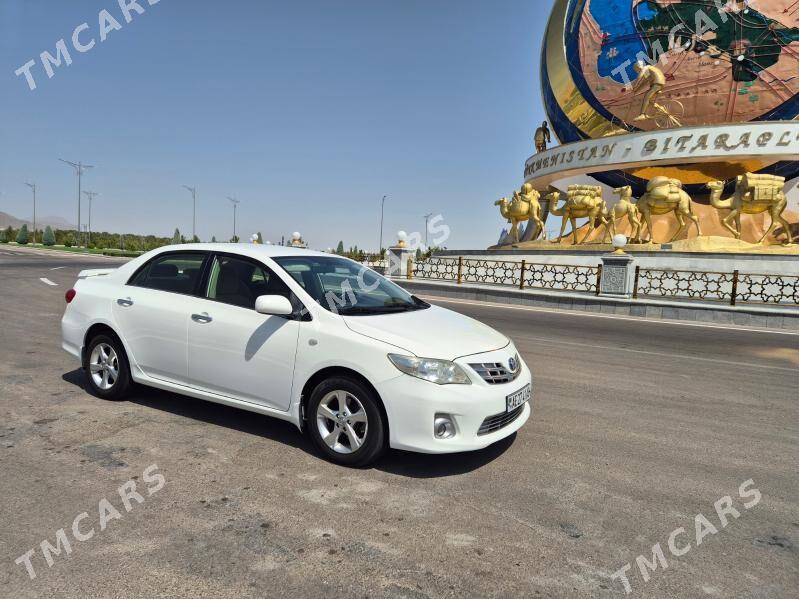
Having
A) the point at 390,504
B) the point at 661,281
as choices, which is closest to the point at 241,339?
the point at 390,504

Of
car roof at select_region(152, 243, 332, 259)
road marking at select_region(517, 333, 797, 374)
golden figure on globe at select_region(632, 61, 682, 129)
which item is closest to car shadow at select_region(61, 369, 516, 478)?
car roof at select_region(152, 243, 332, 259)

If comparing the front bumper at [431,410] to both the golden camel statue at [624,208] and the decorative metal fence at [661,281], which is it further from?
the golden camel statue at [624,208]

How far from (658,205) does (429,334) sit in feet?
80.3

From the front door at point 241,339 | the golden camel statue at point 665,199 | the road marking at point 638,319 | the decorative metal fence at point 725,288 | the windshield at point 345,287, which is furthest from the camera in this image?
the golden camel statue at point 665,199

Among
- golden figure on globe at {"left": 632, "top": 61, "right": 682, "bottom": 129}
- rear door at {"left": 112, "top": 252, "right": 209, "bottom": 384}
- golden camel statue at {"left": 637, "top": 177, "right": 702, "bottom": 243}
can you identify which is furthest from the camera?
golden figure on globe at {"left": 632, "top": 61, "right": 682, "bottom": 129}

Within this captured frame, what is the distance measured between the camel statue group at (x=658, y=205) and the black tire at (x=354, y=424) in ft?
79.3

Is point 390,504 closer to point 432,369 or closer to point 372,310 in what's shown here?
point 432,369

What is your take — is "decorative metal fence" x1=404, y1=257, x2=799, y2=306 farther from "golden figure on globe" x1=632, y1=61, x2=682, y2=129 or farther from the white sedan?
→ the white sedan

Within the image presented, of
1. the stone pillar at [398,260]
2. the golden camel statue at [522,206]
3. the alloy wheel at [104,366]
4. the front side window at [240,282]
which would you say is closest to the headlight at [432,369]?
the front side window at [240,282]

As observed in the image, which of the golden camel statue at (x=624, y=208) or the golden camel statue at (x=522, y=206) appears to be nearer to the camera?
the golden camel statue at (x=624, y=208)

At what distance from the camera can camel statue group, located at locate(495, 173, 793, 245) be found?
23.4m

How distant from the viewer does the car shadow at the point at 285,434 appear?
3911mm

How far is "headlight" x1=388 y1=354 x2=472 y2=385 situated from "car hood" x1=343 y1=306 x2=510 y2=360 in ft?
0.15

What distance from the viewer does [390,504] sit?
3336 mm
